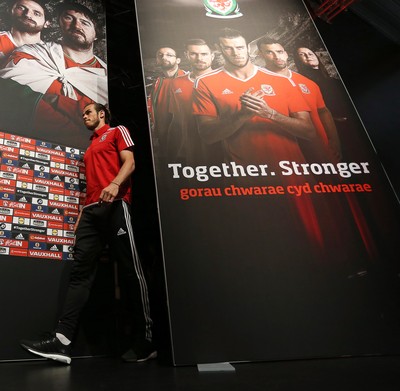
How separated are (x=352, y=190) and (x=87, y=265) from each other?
1.54 meters

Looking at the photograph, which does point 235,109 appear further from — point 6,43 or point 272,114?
point 6,43

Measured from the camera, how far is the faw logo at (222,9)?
108 inches

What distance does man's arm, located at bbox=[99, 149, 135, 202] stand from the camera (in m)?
1.93

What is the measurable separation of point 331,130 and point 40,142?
6.22 feet

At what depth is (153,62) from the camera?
7.93 feet

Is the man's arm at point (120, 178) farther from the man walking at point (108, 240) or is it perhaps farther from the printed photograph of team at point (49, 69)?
the printed photograph of team at point (49, 69)

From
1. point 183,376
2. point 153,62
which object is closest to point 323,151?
point 153,62

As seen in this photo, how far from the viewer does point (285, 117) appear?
88.3 inches

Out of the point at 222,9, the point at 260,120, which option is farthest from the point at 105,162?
the point at 222,9

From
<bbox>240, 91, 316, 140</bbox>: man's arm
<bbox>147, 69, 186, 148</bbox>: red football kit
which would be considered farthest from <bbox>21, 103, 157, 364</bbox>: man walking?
<bbox>240, 91, 316, 140</bbox>: man's arm

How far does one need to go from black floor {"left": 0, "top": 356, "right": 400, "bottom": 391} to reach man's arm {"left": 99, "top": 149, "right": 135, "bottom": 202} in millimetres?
830

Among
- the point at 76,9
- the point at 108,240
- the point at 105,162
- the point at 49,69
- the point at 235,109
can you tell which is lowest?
the point at 108,240

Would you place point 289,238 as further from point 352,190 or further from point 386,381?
point 386,381

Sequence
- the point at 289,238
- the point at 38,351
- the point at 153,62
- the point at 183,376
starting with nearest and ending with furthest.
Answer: the point at 183,376, the point at 38,351, the point at 289,238, the point at 153,62
